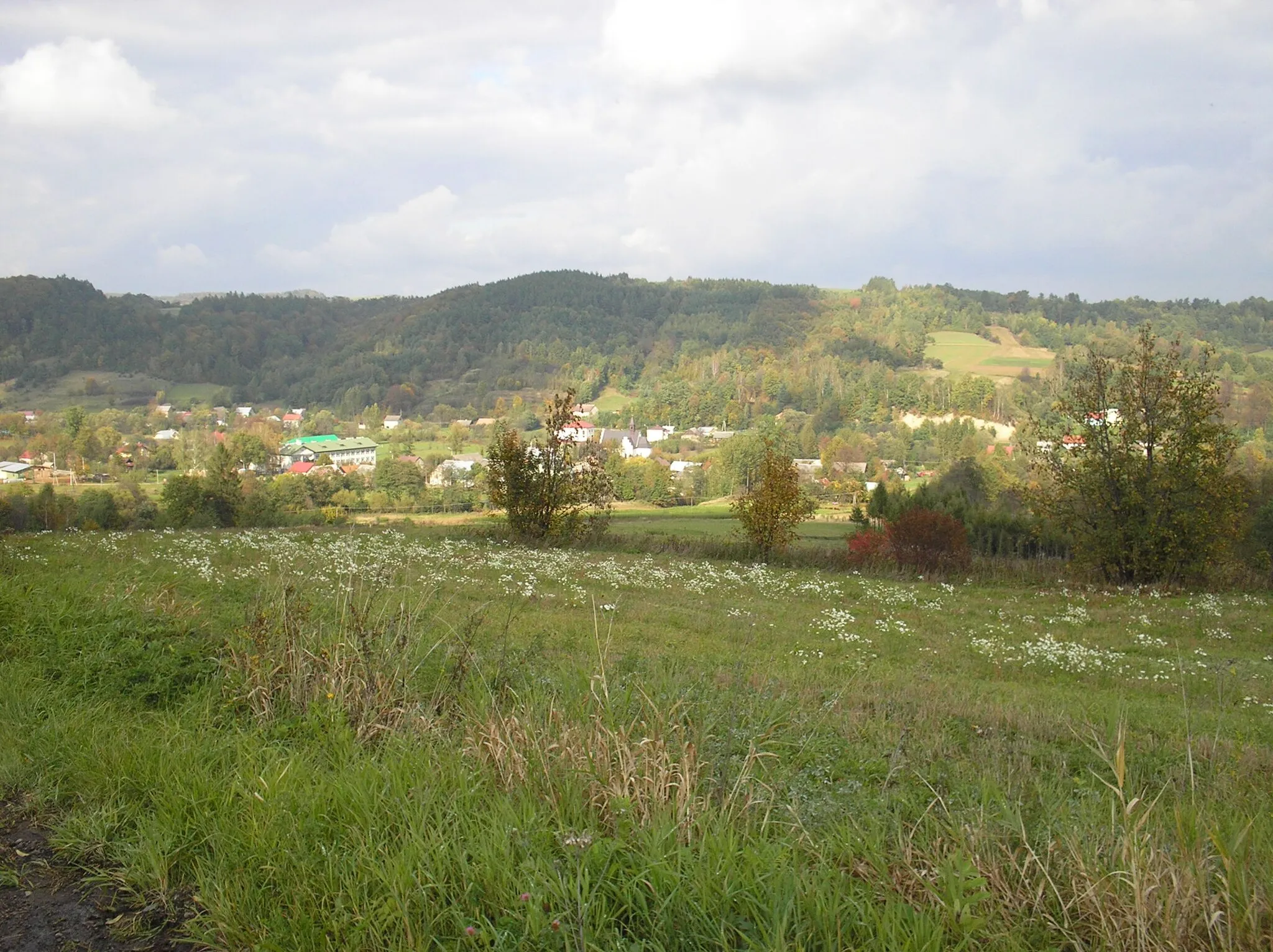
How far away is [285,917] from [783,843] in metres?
1.94

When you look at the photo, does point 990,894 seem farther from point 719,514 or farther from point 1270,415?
point 1270,415

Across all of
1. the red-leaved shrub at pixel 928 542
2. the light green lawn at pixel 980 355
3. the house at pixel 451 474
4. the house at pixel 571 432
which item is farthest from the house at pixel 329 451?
the light green lawn at pixel 980 355

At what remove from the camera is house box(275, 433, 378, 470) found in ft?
269

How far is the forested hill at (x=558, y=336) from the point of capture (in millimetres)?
120750

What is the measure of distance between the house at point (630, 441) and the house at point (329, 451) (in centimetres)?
A: 2621

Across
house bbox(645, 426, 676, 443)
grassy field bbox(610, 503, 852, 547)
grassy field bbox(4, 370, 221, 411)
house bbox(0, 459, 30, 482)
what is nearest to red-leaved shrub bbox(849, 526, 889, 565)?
grassy field bbox(610, 503, 852, 547)

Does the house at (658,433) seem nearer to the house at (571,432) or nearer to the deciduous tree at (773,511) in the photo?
the house at (571,432)

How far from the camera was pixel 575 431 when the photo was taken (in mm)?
34562

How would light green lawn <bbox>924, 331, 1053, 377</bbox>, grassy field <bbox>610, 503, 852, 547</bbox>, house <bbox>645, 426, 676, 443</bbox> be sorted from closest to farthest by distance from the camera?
grassy field <bbox>610, 503, 852, 547</bbox>
house <bbox>645, 426, 676, 443</bbox>
light green lawn <bbox>924, 331, 1053, 377</bbox>

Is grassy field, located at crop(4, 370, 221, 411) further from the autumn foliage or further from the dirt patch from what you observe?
the dirt patch

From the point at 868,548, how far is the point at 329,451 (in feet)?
229

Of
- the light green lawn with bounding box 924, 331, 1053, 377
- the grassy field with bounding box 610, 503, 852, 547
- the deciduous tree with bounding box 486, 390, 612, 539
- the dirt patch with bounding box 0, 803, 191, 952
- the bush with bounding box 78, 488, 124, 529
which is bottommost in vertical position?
the grassy field with bounding box 610, 503, 852, 547

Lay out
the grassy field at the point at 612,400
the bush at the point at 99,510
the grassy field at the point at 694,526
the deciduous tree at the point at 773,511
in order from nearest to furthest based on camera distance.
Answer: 1. the deciduous tree at the point at 773,511
2. the grassy field at the point at 694,526
3. the bush at the point at 99,510
4. the grassy field at the point at 612,400

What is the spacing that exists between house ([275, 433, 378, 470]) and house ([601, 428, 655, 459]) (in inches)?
1032
